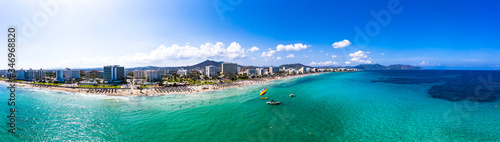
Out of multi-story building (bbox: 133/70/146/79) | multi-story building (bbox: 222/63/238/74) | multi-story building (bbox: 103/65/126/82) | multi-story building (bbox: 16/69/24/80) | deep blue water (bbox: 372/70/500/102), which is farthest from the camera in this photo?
multi-story building (bbox: 222/63/238/74)

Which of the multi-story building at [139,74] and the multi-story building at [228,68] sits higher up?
the multi-story building at [228,68]

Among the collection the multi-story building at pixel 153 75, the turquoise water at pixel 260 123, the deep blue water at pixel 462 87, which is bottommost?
the turquoise water at pixel 260 123

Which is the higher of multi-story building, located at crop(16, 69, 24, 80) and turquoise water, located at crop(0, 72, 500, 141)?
multi-story building, located at crop(16, 69, 24, 80)

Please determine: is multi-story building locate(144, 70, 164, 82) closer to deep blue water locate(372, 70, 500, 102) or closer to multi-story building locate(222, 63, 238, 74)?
multi-story building locate(222, 63, 238, 74)

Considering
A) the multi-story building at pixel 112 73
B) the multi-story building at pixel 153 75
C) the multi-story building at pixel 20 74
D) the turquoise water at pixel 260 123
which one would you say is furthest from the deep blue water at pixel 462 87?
the multi-story building at pixel 20 74

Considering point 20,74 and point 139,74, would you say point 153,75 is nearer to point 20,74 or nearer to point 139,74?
point 139,74

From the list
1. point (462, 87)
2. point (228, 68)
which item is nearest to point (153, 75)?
point (228, 68)

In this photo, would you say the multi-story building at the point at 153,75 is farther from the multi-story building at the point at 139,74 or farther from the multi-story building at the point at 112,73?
the multi-story building at the point at 139,74

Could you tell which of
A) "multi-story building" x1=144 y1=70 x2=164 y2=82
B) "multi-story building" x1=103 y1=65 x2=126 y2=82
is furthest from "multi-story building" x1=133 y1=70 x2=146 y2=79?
"multi-story building" x1=144 y1=70 x2=164 y2=82
